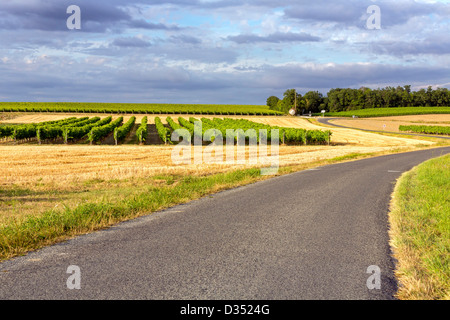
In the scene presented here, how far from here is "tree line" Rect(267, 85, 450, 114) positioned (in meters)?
169

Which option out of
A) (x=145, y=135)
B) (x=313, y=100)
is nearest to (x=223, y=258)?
(x=145, y=135)

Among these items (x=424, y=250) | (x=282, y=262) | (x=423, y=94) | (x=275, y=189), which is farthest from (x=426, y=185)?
(x=423, y=94)

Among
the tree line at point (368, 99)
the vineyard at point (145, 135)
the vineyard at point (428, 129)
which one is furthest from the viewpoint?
the tree line at point (368, 99)

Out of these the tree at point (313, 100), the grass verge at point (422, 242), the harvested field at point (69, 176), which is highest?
the tree at point (313, 100)

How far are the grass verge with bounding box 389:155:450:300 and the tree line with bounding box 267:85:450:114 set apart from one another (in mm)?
156429

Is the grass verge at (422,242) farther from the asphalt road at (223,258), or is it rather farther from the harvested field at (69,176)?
the harvested field at (69,176)

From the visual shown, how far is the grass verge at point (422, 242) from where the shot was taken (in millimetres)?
5625

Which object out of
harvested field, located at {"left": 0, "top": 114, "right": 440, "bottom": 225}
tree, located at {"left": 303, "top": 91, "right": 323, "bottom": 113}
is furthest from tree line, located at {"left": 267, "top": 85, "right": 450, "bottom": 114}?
harvested field, located at {"left": 0, "top": 114, "right": 440, "bottom": 225}

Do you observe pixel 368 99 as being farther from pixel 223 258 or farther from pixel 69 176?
pixel 223 258

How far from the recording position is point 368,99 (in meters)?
181

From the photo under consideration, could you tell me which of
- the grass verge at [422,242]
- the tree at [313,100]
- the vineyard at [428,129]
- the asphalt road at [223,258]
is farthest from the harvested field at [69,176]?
the tree at [313,100]

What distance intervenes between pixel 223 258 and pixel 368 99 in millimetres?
187852

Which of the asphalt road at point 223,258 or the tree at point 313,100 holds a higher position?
the tree at point 313,100

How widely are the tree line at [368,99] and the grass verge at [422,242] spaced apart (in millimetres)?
156429
